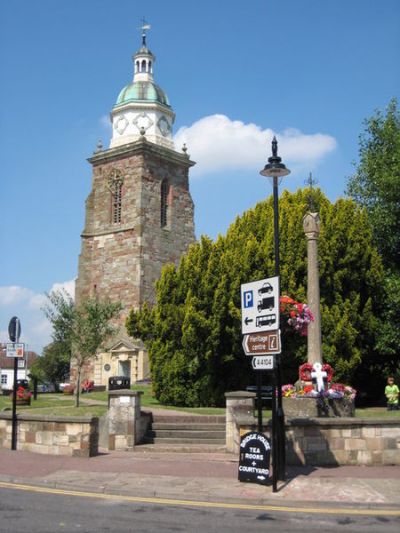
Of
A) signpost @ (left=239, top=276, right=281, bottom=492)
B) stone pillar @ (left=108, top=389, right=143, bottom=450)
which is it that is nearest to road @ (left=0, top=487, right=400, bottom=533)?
signpost @ (left=239, top=276, right=281, bottom=492)

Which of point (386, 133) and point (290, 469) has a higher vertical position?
point (386, 133)

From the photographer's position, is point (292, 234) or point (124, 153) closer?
point (292, 234)

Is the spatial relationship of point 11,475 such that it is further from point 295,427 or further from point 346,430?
point 346,430

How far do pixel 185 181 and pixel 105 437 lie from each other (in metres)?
35.4

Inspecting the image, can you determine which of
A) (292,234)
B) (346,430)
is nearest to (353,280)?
(292,234)

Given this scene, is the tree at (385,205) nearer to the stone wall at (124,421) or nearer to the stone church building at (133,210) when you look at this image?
the stone wall at (124,421)

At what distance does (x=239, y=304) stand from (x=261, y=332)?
13984 mm

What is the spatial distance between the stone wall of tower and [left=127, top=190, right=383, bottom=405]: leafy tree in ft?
52.6

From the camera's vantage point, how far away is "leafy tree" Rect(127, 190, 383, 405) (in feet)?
79.5

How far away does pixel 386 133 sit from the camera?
1120 inches

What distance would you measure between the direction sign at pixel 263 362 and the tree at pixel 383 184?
57.7 ft

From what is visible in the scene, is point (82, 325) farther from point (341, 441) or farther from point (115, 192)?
point (115, 192)

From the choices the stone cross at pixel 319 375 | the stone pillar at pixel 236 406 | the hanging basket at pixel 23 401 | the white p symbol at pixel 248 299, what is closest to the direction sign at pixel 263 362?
the white p symbol at pixel 248 299

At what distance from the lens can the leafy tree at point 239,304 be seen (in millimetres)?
24219
